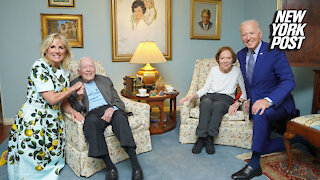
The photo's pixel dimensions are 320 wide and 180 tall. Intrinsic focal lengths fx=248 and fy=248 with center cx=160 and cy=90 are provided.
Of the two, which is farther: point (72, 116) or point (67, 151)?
point (67, 151)

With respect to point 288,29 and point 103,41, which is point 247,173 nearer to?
point 288,29

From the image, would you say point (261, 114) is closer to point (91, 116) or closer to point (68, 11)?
point (91, 116)

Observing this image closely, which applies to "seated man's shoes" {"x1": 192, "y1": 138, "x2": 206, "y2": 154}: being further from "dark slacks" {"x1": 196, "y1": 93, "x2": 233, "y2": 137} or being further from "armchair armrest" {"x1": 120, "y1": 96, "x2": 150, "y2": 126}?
"armchair armrest" {"x1": 120, "y1": 96, "x2": 150, "y2": 126}

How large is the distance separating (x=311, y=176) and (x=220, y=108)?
0.92m

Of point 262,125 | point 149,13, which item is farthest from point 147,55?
point 262,125

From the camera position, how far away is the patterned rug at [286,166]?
1.99m

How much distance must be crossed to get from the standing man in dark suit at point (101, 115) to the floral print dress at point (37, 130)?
24cm

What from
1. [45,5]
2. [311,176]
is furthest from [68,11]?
[311,176]

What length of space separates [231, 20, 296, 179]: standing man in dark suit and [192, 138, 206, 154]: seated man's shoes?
51cm

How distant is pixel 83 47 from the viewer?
3.40 m

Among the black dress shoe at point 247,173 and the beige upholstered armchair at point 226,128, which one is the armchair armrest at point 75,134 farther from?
the black dress shoe at point 247,173

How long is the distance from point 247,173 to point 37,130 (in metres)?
1.67

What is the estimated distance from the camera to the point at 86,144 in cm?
201

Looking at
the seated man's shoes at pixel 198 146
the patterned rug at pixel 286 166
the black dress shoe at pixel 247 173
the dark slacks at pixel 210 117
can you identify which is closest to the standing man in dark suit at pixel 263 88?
the black dress shoe at pixel 247 173
